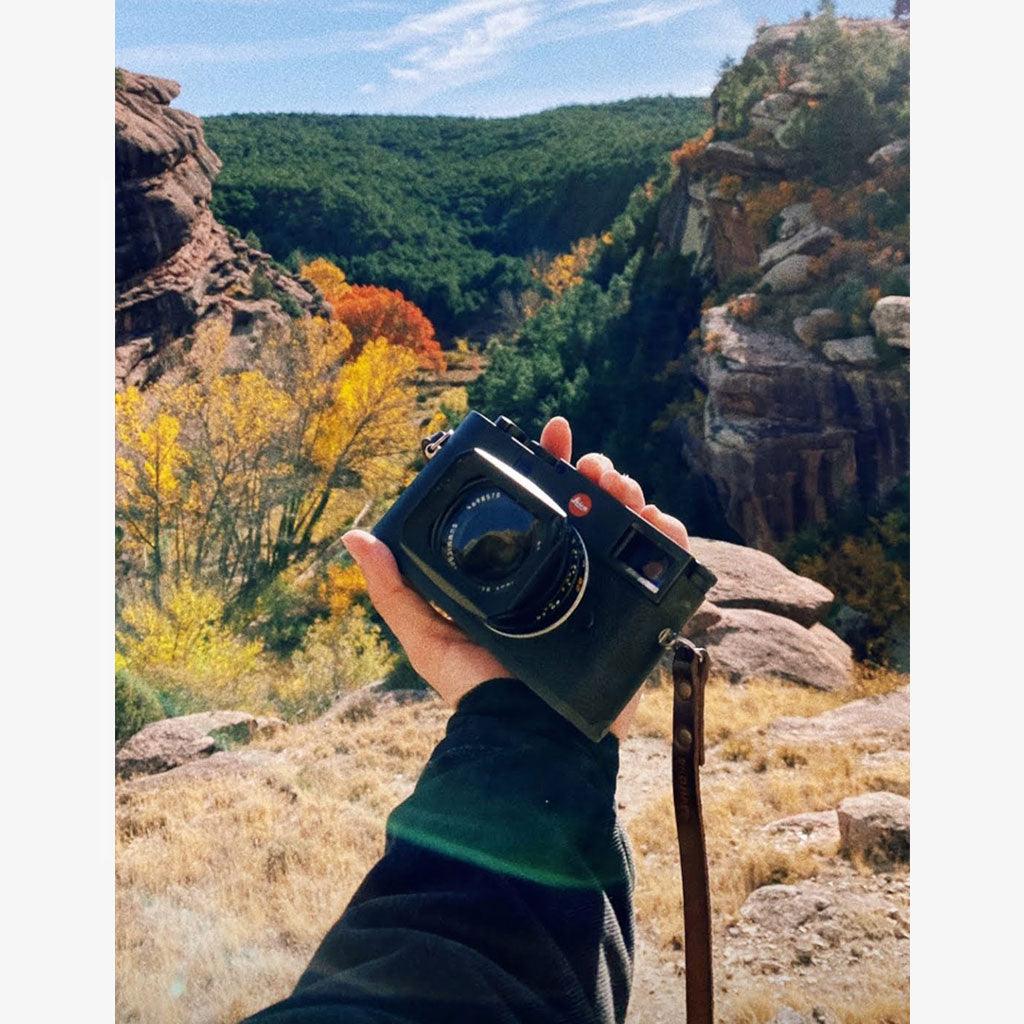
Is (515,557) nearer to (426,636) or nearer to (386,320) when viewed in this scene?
(426,636)

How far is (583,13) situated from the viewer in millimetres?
2045

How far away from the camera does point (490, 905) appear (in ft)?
1.21

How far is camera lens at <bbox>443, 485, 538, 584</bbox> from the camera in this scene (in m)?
0.52

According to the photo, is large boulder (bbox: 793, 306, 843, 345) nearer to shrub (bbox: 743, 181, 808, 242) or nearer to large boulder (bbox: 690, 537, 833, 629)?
shrub (bbox: 743, 181, 808, 242)

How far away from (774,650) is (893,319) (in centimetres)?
74

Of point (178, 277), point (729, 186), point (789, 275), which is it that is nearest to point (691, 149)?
point (729, 186)

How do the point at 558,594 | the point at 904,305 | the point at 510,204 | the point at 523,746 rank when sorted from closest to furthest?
the point at 523,746 → the point at 558,594 → the point at 904,305 → the point at 510,204

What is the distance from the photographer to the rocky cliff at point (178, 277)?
10.8 feet

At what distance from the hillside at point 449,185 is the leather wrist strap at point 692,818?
83.5 inches

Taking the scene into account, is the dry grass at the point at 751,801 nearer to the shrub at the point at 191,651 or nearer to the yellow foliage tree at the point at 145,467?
the shrub at the point at 191,651

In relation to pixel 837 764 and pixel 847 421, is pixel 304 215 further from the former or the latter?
pixel 837 764

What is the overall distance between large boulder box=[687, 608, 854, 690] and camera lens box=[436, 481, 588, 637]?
183cm
